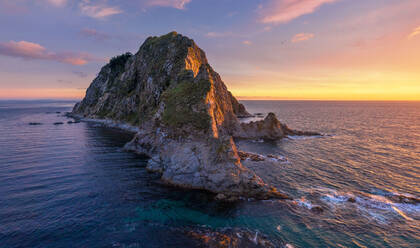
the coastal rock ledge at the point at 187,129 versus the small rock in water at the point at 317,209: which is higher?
the coastal rock ledge at the point at 187,129

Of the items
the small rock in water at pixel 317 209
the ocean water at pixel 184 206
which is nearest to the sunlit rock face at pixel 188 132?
the ocean water at pixel 184 206

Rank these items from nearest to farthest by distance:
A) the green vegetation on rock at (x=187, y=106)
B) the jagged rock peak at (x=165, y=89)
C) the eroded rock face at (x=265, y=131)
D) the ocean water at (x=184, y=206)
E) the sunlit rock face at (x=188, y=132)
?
the ocean water at (x=184, y=206)
the sunlit rock face at (x=188, y=132)
the green vegetation on rock at (x=187, y=106)
the jagged rock peak at (x=165, y=89)
the eroded rock face at (x=265, y=131)

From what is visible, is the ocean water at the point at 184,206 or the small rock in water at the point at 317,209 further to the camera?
the small rock in water at the point at 317,209

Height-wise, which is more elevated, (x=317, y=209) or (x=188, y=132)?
(x=188, y=132)

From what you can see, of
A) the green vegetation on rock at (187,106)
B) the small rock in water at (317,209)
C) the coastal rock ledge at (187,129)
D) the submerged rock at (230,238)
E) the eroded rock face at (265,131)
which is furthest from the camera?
the eroded rock face at (265,131)

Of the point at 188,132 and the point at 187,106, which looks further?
the point at 187,106

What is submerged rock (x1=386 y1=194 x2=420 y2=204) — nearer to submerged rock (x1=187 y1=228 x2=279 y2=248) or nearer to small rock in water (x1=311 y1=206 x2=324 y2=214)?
small rock in water (x1=311 y1=206 x2=324 y2=214)

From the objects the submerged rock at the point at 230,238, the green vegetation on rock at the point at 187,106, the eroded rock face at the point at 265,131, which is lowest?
the submerged rock at the point at 230,238

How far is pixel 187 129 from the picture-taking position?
3503cm

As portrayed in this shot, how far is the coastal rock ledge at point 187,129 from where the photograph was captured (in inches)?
1094

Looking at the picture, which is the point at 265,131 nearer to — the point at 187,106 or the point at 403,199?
the point at 187,106

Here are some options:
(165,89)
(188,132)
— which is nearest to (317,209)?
(188,132)

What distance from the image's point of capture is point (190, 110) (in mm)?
37406

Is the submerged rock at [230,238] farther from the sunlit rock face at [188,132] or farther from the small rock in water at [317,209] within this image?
the small rock in water at [317,209]
